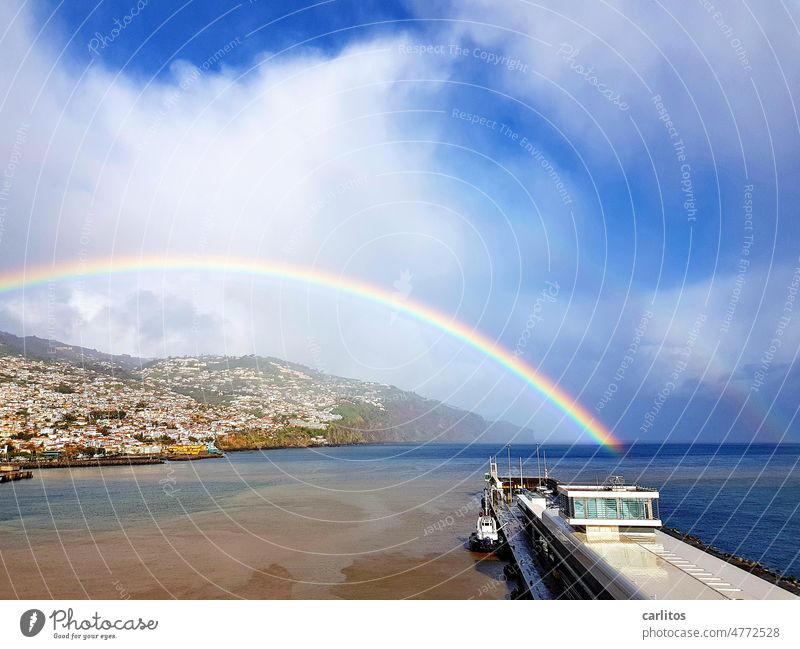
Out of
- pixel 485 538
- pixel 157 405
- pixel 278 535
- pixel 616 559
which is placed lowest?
pixel 616 559

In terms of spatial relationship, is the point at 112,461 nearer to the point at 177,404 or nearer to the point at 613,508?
the point at 177,404

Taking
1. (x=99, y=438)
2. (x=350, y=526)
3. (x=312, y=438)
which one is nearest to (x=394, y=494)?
(x=350, y=526)

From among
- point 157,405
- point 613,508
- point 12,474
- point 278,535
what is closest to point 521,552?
point 613,508

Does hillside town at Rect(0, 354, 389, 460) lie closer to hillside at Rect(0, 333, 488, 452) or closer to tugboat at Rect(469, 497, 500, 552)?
hillside at Rect(0, 333, 488, 452)

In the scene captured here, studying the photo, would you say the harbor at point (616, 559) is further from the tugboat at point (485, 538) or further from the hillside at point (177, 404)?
the hillside at point (177, 404)
